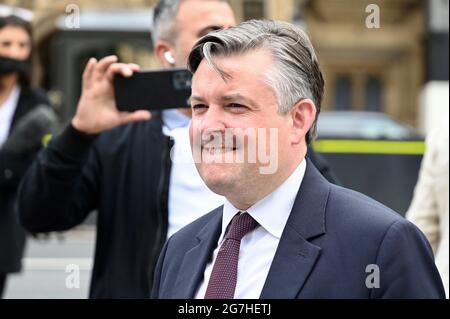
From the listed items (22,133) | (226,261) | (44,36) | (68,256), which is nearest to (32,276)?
(68,256)

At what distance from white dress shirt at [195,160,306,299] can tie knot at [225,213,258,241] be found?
1 centimetres

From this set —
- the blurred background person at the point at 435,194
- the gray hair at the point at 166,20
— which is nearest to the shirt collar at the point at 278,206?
the gray hair at the point at 166,20

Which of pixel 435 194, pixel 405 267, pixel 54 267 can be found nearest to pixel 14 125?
pixel 435 194

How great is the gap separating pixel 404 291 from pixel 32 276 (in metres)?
8.09

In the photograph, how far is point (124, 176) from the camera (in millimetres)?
3826

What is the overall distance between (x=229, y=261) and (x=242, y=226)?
0.09 meters

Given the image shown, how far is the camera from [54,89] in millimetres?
18500

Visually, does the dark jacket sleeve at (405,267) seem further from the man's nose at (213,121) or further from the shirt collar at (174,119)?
the shirt collar at (174,119)

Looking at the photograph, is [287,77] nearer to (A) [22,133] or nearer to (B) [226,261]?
(B) [226,261]

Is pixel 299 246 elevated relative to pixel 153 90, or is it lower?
lower

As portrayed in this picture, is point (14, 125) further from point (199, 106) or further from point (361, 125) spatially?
point (361, 125)

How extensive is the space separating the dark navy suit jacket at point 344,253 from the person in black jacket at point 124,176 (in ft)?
4.51

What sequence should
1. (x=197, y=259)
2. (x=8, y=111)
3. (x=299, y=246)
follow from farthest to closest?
(x=8, y=111) → (x=197, y=259) → (x=299, y=246)

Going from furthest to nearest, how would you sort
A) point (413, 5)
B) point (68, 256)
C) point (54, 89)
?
point (413, 5) < point (54, 89) < point (68, 256)
